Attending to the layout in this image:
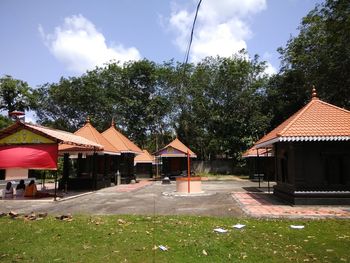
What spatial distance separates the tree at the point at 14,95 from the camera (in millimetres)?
50812

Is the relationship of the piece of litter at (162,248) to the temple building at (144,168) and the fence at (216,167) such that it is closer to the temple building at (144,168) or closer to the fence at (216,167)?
the temple building at (144,168)

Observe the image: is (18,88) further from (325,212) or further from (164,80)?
(325,212)

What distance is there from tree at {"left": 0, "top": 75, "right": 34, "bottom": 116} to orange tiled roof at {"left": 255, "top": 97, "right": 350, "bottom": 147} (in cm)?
4309

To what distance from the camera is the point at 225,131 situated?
47125 mm

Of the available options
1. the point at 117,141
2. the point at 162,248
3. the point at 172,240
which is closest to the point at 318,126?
Answer: the point at 172,240

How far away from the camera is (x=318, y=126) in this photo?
15047 millimetres

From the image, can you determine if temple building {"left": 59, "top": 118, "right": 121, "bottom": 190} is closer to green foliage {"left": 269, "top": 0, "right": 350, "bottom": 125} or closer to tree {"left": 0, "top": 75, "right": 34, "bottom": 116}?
green foliage {"left": 269, "top": 0, "right": 350, "bottom": 125}

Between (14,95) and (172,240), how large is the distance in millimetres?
49354

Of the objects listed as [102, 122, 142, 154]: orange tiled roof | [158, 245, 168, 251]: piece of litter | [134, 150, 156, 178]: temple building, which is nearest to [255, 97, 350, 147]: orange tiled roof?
[158, 245, 168, 251]: piece of litter

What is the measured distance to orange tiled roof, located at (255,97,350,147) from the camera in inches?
560

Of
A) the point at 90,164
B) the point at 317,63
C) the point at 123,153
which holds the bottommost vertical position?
the point at 90,164

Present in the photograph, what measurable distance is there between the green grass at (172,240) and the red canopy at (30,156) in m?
6.36

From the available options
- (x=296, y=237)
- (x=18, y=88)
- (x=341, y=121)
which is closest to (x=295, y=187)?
(x=341, y=121)

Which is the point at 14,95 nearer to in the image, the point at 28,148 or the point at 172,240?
the point at 28,148
